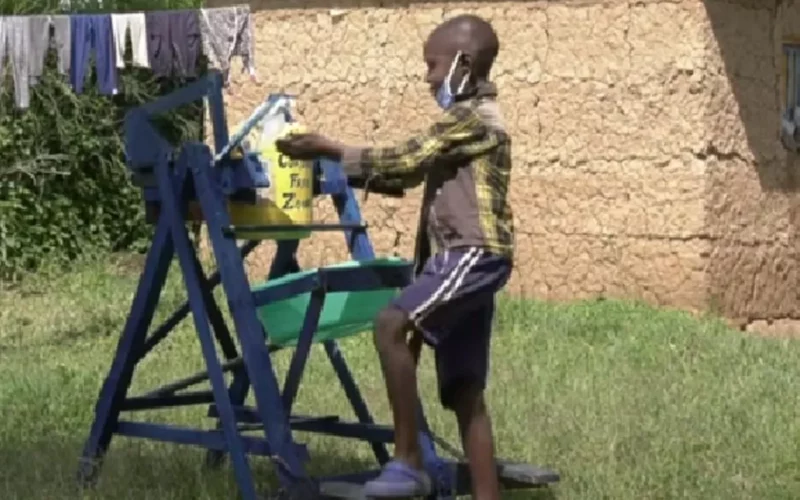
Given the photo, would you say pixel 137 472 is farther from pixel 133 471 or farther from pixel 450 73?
pixel 450 73

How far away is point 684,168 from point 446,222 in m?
5.36

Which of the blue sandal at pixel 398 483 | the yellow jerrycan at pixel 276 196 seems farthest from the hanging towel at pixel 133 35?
the blue sandal at pixel 398 483

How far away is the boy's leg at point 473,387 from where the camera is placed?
206 inches

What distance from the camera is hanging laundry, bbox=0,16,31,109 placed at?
11.4m

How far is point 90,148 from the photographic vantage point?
13.6 meters

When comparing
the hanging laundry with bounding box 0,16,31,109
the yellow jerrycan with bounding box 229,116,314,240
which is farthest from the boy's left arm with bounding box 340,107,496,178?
the hanging laundry with bounding box 0,16,31,109

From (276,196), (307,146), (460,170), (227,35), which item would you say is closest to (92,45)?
(227,35)

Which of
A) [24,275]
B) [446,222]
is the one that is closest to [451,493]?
[446,222]

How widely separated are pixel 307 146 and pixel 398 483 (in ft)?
3.44

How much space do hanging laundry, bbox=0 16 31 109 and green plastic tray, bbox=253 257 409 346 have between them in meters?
6.19

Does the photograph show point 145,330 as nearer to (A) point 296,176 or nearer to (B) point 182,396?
(B) point 182,396

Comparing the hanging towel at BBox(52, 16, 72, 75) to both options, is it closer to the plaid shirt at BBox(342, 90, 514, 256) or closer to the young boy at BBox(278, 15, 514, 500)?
the young boy at BBox(278, 15, 514, 500)

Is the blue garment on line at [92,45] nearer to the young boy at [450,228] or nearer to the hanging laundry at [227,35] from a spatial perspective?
the hanging laundry at [227,35]

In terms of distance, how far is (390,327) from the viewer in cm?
499
